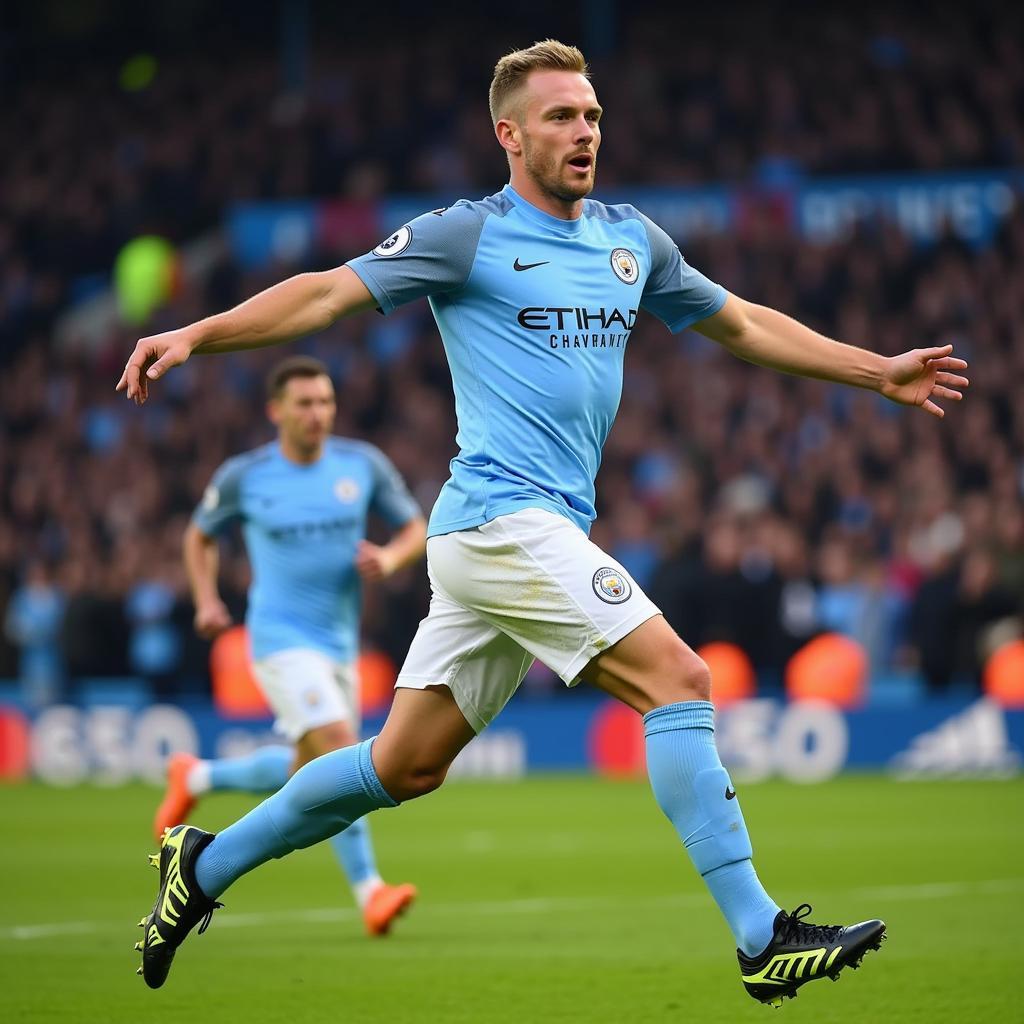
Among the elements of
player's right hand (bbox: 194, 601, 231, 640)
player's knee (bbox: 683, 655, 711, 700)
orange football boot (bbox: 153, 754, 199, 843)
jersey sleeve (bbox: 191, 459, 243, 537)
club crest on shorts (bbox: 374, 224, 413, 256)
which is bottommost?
orange football boot (bbox: 153, 754, 199, 843)

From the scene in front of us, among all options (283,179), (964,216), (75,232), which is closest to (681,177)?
(964,216)

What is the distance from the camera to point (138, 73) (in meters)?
34.5

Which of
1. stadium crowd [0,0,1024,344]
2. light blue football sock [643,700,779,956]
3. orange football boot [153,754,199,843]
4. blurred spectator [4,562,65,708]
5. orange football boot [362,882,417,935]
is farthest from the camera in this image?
stadium crowd [0,0,1024,344]

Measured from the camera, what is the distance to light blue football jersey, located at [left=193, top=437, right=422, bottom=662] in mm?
9992

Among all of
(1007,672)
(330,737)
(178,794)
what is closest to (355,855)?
(330,737)

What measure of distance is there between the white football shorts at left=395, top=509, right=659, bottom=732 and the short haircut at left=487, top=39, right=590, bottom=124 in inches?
50.6

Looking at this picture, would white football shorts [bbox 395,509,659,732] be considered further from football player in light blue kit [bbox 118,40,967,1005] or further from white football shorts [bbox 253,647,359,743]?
white football shorts [bbox 253,647,359,743]

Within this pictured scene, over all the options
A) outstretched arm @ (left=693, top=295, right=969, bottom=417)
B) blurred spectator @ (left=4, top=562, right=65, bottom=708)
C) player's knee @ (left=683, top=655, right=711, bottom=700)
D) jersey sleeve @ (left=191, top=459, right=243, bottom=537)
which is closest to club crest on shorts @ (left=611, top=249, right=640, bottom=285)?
outstretched arm @ (left=693, top=295, right=969, bottom=417)

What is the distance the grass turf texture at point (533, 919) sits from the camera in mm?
6738

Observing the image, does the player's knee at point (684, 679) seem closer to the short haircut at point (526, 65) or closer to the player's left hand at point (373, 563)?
the short haircut at point (526, 65)

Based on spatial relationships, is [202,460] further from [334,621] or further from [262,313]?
[262,313]

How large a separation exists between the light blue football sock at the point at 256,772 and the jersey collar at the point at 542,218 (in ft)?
13.5

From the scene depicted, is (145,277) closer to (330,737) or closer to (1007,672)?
(1007,672)

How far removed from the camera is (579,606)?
572cm
